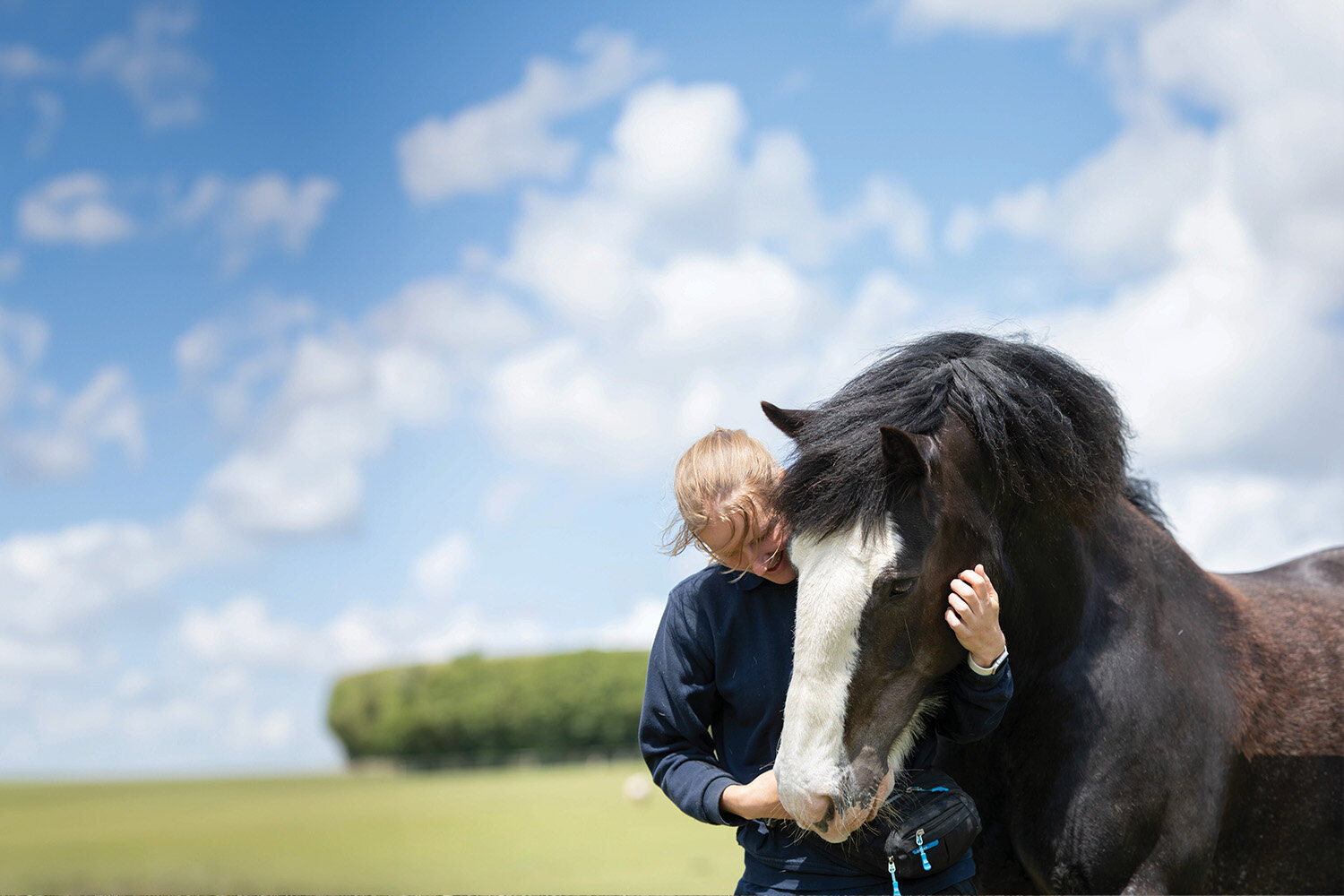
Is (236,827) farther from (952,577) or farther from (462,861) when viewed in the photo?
(952,577)

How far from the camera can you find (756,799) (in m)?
2.41

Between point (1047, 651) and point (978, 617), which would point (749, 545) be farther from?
point (1047, 651)

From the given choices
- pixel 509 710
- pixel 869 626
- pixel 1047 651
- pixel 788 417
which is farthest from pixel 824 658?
pixel 509 710

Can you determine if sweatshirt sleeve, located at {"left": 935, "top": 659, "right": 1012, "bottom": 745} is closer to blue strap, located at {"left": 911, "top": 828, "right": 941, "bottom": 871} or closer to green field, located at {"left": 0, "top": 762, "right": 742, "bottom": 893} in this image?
blue strap, located at {"left": 911, "top": 828, "right": 941, "bottom": 871}

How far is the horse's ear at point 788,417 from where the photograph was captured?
2.92m

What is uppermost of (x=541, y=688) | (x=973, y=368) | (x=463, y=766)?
(x=973, y=368)

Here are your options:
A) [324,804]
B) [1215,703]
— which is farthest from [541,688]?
[1215,703]

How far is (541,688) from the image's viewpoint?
4041 cm

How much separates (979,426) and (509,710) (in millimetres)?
40509

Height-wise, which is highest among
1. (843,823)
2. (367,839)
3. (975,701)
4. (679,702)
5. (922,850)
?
(679,702)

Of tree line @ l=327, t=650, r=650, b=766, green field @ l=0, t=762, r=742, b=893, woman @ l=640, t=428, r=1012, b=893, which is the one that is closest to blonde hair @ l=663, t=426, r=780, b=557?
woman @ l=640, t=428, r=1012, b=893

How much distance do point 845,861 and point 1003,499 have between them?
3.77ft

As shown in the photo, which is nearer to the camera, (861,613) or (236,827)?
(861,613)

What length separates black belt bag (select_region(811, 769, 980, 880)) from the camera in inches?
96.4
